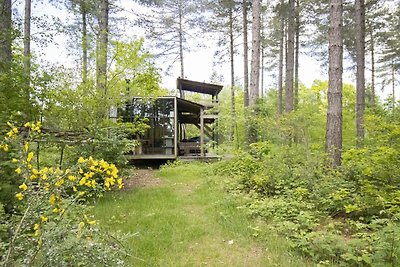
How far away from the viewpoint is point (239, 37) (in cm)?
1688

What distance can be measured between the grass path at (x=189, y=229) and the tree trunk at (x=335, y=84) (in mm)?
2286

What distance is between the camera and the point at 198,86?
15.3 metres

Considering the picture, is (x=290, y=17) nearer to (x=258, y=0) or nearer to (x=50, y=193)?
(x=258, y=0)

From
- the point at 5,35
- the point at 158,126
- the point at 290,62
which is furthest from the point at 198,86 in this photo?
the point at 5,35

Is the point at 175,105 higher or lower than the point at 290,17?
lower

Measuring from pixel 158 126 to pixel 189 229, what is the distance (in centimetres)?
813

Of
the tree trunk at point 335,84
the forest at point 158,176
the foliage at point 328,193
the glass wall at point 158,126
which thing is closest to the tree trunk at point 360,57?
the forest at point 158,176

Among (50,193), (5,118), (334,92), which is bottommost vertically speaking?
(50,193)

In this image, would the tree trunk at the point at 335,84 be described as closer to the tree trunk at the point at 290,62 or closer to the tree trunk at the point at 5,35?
the tree trunk at the point at 290,62

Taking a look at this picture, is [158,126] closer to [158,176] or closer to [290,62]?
[158,176]

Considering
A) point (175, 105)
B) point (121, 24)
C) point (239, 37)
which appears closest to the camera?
point (175, 105)

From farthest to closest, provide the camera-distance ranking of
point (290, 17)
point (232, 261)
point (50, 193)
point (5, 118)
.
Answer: point (290, 17)
point (5, 118)
point (232, 261)
point (50, 193)

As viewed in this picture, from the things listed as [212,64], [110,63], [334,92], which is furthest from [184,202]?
[212,64]

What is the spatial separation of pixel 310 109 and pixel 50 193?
47.8ft
